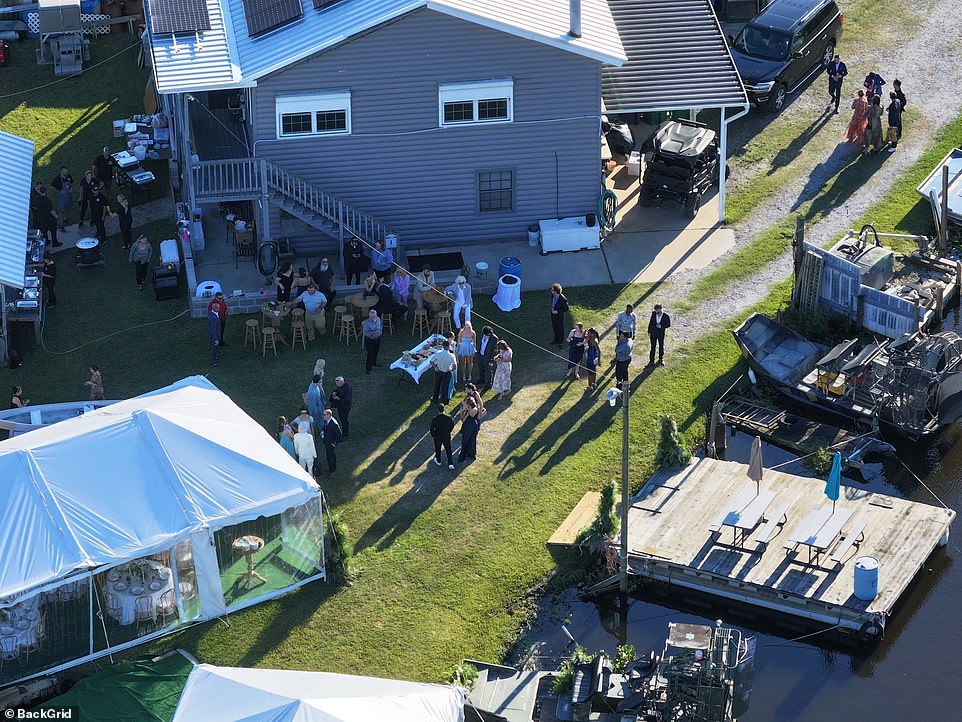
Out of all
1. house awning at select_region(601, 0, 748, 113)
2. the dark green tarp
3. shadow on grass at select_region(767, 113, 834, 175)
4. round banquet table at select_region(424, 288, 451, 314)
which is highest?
house awning at select_region(601, 0, 748, 113)

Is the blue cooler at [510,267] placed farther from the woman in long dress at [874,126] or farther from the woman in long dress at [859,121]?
the woman in long dress at [874,126]

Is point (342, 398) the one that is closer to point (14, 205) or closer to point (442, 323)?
point (442, 323)

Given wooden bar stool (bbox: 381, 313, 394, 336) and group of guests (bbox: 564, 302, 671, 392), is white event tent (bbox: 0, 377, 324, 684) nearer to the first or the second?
wooden bar stool (bbox: 381, 313, 394, 336)

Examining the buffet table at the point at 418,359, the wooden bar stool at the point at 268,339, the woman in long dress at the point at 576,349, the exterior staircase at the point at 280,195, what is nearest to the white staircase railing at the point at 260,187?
the exterior staircase at the point at 280,195

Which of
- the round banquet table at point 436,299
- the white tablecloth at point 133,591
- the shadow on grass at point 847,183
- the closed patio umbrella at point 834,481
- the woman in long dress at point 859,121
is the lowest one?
the white tablecloth at point 133,591

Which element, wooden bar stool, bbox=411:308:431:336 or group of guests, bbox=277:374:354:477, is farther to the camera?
wooden bar stool, bbox=411:308:431:336

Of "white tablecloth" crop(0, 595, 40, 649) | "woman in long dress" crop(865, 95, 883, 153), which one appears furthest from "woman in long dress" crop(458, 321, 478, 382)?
"woman in long dress" crop(865, 95, 883, 153)
